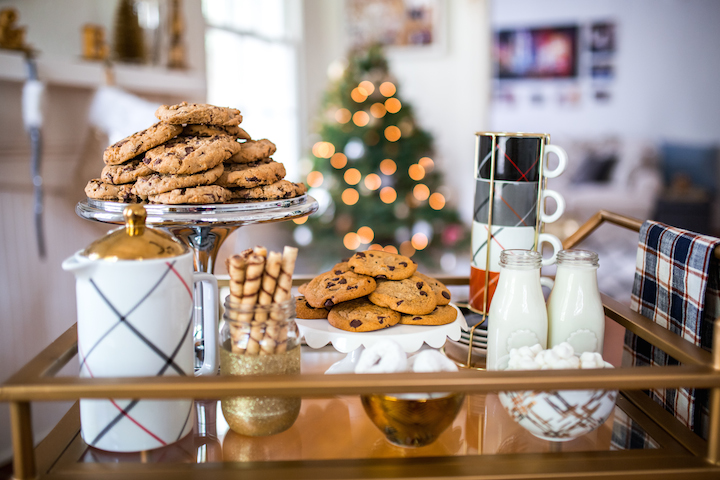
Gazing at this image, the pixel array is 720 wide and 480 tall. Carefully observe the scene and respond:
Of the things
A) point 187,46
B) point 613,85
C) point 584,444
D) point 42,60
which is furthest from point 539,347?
point 613,85

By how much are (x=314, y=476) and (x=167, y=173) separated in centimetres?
42

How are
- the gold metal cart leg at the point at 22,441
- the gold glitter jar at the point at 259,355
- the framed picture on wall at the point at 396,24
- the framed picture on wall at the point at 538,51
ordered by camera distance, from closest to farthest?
the gold metal cart leg at the point at 22,441 < the gold glitter jar at the point at 259,355 < the framed picture on wall at the point at 396,24 < the framed picture on wall at the point at 538,51

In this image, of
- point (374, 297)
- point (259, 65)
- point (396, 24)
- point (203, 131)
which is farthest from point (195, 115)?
point (396, 24)

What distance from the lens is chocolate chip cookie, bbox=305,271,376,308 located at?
761 mm

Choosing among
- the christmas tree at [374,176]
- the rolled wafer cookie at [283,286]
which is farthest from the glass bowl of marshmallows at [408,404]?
the christmas tree at [374,176]

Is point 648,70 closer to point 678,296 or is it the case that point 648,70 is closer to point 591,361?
point 678,296

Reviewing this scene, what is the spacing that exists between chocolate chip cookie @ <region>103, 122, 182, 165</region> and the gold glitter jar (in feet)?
0.82

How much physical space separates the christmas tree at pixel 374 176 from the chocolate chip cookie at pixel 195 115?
2751mm

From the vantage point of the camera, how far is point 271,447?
0.63 m

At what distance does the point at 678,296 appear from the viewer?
734 mm

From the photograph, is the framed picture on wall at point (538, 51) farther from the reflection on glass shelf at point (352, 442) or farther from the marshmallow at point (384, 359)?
the marshmallow at point (384, 359)

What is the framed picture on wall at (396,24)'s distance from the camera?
173 inches

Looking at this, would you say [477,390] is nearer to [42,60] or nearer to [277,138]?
[42,60]

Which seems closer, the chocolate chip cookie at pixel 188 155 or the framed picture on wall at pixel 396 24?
the chocolate chip cookie at pixel 188 155
